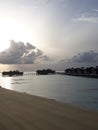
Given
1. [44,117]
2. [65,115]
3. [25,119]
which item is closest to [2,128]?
[25,119]

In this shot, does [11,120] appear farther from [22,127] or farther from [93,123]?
[93,123]

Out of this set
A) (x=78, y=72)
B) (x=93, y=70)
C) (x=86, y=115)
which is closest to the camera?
(x=86, y=115)

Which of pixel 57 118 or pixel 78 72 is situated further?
pixel 78 72

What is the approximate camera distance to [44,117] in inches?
240

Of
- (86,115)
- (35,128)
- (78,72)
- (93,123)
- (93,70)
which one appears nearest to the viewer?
(35,128)

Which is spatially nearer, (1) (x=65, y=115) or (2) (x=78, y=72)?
(1) (x=65, y=115)

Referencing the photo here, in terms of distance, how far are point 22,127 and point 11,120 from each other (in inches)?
33.1

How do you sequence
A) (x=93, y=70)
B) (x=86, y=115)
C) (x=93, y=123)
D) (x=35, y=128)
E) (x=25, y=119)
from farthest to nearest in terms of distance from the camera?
(x=93, y=70) → (x=86, y=115) → (x=25, y=119) → (x=93, y=123) → (x=35, y=128)


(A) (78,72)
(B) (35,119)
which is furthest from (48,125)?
(A) (78,72)

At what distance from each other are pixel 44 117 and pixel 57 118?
363 mm

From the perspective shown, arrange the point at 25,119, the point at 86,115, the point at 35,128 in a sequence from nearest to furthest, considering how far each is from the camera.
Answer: the point at 35,128 → the point at 25,119 → the point at 86,115

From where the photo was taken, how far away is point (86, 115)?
6.25 meters

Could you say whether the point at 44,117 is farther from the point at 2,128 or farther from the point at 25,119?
the point at 2,128

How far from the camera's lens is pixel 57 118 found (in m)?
5.94
